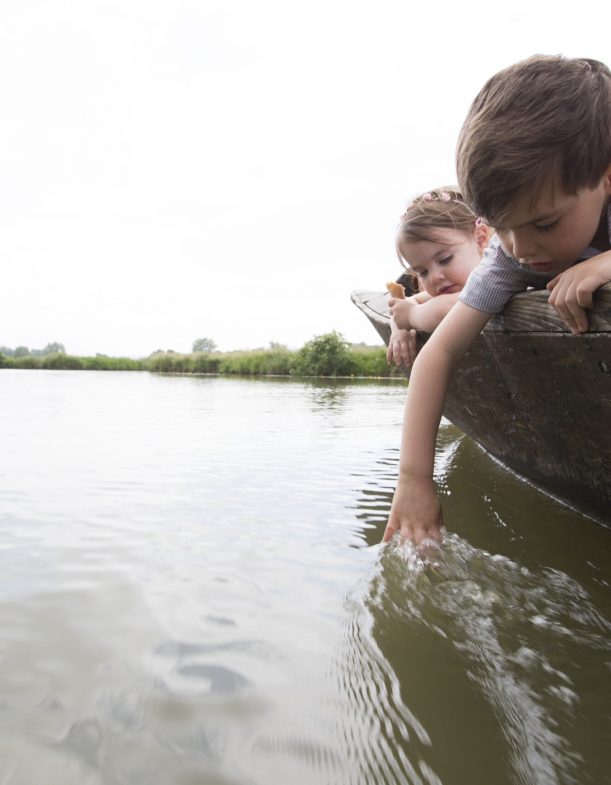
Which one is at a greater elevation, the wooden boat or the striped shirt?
the striped shirt

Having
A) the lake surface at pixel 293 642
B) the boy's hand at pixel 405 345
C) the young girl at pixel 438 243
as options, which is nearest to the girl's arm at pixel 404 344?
the boy's hand at pixel 405 345

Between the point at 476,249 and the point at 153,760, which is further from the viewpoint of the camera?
the point at 476,249

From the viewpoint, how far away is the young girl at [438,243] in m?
1.96

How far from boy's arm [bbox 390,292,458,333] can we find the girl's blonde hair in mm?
180

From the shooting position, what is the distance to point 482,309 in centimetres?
134

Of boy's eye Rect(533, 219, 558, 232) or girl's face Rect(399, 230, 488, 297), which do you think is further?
girl's face Rect(399, 230, 488, 297)

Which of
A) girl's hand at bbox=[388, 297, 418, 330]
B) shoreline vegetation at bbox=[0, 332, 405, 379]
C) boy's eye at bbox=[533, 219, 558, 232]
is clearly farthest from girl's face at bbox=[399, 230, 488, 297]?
shoreline vegetation at bbox=[0, 332, 405, 379]

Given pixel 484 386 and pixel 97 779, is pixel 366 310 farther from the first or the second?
pixel 97 779

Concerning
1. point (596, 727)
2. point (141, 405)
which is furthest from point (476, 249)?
point (141, 405)

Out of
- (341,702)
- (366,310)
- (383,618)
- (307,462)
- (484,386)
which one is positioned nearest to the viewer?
(341,702)

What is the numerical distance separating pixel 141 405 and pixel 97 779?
653 centimetres

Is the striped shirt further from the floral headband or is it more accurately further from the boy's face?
the floral headband

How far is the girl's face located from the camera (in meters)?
1.98

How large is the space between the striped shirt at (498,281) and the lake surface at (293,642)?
0.62m
